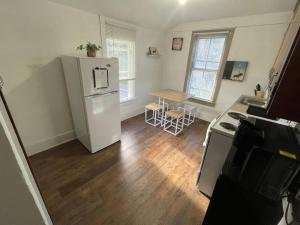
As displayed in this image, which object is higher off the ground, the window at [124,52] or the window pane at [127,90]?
the window at [124,52]

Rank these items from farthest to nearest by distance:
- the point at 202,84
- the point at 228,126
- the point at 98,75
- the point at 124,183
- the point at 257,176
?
the point at 202,84 → the point at 98,75 → the point at 124,183 → the point at 228,126 → the point at 257,176

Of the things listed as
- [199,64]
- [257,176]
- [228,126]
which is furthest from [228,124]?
[199,64]

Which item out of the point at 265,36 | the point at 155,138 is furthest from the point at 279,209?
the point at 265,36

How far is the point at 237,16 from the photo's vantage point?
269 centimetres

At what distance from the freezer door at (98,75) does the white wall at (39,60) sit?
68cm

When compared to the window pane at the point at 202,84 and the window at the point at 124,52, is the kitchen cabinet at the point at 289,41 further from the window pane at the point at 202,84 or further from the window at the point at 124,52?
the window at the point at 124,52

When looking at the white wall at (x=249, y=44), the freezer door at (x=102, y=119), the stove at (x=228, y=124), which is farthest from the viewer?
the white wall at (x=249, y=44)

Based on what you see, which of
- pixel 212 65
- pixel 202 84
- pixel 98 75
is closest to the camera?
pixel 98 75

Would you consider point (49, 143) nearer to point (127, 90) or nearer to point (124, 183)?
point (124, 183)

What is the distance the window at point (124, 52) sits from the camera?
2.77 metres

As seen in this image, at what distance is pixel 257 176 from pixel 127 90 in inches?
122

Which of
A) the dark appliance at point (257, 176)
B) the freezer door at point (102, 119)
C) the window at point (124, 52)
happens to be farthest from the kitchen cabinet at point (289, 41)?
the window at point (124, 52)

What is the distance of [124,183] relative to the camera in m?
1.84

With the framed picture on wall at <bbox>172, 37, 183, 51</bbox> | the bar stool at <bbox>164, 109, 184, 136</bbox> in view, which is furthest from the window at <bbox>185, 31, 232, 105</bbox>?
the bar stool at <bbox>164, 109, 184, 136</bbox>
